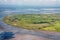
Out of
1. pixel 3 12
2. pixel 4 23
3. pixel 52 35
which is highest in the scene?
pixel 3 12

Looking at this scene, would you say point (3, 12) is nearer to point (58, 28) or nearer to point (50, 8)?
point (50, 8)

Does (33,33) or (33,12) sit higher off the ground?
(33,12)

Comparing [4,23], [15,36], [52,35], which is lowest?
[52,35]

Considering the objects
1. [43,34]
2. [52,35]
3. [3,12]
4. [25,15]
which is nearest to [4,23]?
[3,12]

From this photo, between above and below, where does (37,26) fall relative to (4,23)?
below

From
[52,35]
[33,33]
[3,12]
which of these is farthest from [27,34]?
[3,12]

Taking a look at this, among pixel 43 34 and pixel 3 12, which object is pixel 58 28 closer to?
pixel 43 34
